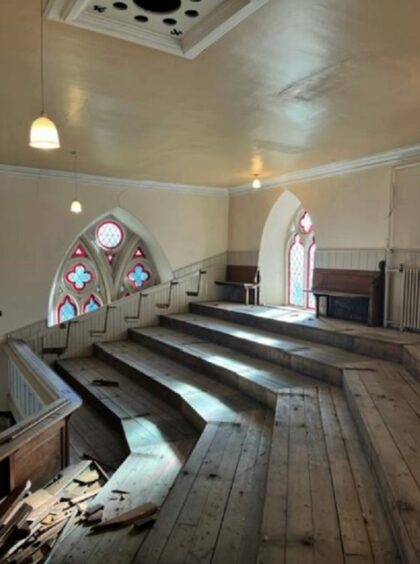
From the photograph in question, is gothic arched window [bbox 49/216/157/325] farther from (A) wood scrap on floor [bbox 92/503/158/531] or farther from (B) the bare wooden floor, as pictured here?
(A) wood scrap on floor [bbox 92/503/158/531]

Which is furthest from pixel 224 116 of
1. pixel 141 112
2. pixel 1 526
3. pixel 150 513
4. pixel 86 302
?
pixel 86 302

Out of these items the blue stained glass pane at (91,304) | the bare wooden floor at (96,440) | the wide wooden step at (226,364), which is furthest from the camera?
the blue stained glass pane at (91,304)

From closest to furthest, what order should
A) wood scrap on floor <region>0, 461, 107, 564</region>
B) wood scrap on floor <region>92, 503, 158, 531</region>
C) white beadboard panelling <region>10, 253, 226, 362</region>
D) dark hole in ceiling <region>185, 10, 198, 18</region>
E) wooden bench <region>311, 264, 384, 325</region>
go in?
dark hole in ceiling <region>185, 10, 198, 18</region>, wood scrap on floor <region>92, 503, 158, 531</region>, wood scrap on floor <region>0, 461, 107, 564</region>, wooden bench <region>311, 264, 384, 325</region>, white beadboard panelling <region>10, 253, 226, 362</region>

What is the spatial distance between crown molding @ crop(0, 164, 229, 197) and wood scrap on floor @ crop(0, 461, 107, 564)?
13.0 ft

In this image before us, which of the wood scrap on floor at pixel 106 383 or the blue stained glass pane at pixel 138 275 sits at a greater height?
the blue stained glass pane at pixel 138 275

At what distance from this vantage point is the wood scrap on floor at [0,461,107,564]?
2627 millimetres

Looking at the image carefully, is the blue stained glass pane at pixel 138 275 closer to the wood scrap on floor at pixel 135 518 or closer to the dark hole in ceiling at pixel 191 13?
the wood scrap on floor at pixel 135 518

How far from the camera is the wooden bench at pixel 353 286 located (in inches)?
201

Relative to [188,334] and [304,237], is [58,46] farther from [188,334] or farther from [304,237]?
[304,237]

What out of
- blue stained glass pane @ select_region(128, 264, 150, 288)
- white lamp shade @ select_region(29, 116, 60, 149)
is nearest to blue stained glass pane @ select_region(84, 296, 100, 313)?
blue stained glass pane @ select_region(128, 264, 150, 288)

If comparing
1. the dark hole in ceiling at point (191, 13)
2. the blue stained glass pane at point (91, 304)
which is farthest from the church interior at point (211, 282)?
the blue stained glass pane at point (91, 304)

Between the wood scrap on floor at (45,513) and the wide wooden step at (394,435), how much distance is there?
1.64 m

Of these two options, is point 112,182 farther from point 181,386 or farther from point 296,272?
point 181,386

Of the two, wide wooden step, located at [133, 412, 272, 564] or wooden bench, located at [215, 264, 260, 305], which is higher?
wooden bench, located at [215, 264, 260, 305]
